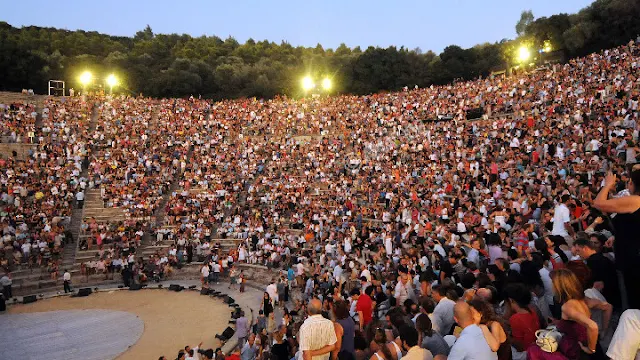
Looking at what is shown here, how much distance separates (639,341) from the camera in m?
2.77

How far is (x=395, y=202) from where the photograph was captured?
18.9 metres

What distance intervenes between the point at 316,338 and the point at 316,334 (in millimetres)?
37

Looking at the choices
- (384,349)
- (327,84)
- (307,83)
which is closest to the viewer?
(384,349)

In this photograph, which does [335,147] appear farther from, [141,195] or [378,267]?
[378,267]

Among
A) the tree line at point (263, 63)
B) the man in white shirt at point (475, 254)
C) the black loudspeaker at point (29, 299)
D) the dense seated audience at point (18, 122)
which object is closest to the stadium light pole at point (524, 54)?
the tree line at point (263, 63)

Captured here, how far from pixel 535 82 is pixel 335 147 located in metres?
12.2

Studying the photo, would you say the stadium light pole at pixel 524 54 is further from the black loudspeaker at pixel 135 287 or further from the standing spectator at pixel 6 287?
the standing spectator at pixel 6 287

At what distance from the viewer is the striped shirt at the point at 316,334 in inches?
163

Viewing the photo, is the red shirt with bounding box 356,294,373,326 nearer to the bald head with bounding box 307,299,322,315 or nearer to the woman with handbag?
the bald head with bounding box 307,299,322,315

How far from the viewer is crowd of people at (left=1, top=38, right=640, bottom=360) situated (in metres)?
4.14

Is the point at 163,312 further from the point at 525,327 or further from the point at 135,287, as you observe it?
the point at 525,327

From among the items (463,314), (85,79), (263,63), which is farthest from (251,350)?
(263,63)

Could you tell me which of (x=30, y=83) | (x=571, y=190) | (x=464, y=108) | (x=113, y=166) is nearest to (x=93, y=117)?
(x=113, y=166)

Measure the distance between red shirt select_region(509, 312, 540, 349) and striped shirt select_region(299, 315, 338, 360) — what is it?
1.72 metres
